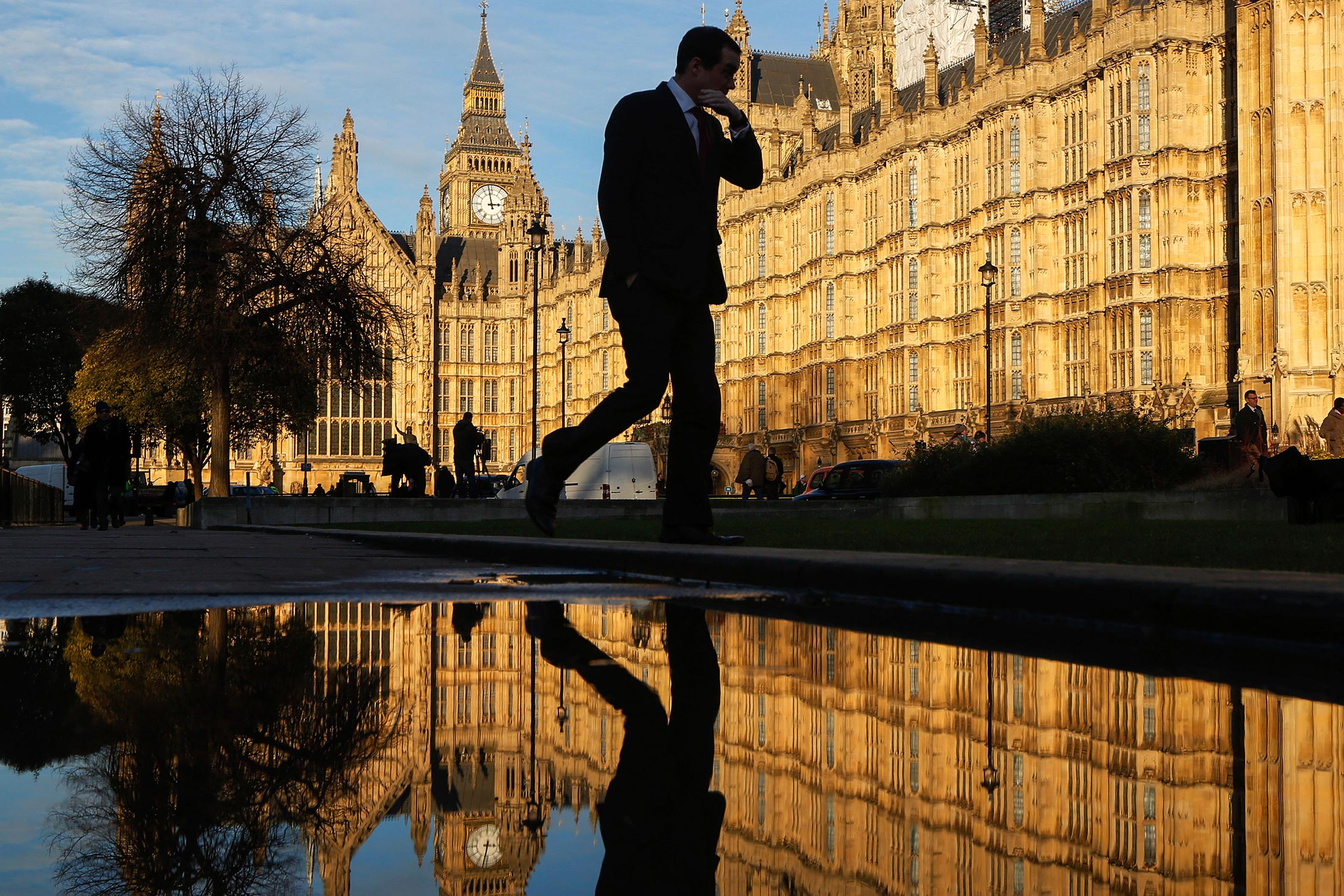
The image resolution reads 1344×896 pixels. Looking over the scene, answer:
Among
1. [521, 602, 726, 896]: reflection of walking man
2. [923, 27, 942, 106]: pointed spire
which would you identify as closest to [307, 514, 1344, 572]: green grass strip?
[521, 602, 726, 896]: reflection of walking man

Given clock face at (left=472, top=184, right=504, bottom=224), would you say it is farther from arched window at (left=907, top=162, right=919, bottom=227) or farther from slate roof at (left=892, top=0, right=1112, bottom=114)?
arched window at (left=907, top=162, right=919, bottom=227)

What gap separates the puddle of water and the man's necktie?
3602mm

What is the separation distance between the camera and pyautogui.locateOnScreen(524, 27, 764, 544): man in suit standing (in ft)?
22.0

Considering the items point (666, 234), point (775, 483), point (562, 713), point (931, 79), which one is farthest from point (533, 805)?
point (931, 79)

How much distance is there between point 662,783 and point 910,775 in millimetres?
406

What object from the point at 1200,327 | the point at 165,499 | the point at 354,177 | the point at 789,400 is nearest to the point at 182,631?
the point at 1200,327

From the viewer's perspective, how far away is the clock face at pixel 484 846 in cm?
168

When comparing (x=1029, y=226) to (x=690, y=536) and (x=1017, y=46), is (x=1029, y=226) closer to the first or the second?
(x=1017, y=46)

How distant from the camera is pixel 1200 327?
40.4 m

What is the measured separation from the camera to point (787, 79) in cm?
7994

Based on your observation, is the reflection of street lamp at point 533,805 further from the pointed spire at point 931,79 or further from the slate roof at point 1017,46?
the pointed spire at point 931,79

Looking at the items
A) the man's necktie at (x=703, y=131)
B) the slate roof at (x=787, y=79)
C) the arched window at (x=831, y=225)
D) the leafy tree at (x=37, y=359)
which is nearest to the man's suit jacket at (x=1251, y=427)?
the man's necktie at (x=703, y=131)

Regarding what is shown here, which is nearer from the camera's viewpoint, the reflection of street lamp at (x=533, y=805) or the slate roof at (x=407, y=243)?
the reflection of street lamp at (x=533, y=805)

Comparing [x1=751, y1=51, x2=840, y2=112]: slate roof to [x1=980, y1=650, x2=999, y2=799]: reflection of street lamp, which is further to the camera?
[x1=751, y1=51, x2=840, y2=112]: slate roof
